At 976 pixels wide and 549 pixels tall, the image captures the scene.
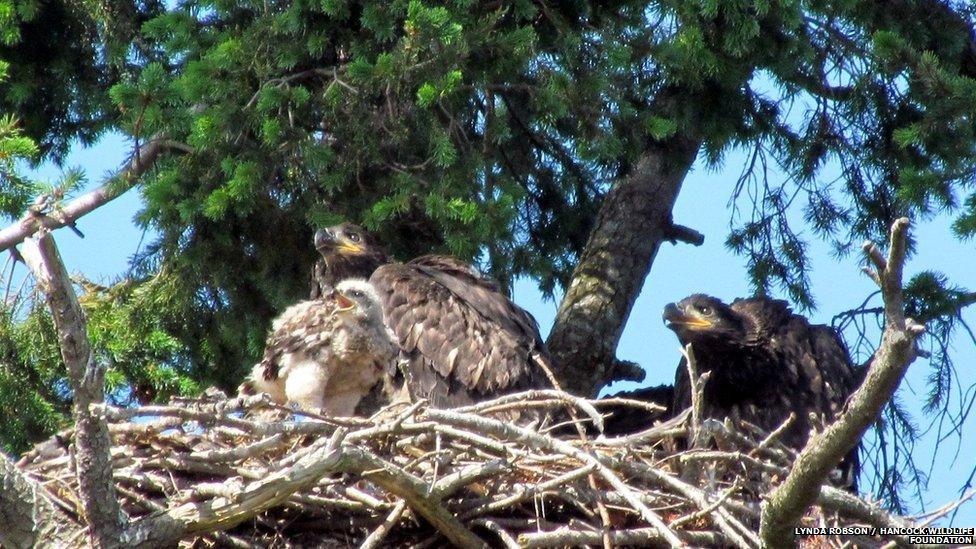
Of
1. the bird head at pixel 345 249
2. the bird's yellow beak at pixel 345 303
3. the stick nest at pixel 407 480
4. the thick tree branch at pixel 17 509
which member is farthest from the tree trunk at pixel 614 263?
the thick tree branch at pixel 17 509

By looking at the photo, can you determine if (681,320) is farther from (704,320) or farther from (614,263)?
(614,263)

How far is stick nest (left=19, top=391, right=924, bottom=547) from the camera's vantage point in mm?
5387

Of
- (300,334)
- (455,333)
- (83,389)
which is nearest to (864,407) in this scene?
(83,389)

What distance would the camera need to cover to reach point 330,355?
22.0ft

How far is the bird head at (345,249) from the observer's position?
800cm

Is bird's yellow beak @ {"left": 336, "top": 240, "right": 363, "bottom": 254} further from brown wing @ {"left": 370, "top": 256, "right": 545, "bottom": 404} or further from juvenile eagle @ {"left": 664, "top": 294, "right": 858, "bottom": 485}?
juvenile eagle @ {"left": 664, "top": 294, "right": 858, "bottom": 485}

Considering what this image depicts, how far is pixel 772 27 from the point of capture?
7598 mm

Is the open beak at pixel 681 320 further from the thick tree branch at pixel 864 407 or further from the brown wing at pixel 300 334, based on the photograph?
the thick tree branch at pixel 864 407

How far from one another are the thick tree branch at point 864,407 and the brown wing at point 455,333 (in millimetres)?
2972

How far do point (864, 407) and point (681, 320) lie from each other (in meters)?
3.77

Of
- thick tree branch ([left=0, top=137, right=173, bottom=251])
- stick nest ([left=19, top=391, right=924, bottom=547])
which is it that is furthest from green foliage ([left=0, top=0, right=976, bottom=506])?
stick nest ([left=19, top=391, right=924, bottom=547])

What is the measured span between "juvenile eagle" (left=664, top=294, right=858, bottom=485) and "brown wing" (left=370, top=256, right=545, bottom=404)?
0.90m

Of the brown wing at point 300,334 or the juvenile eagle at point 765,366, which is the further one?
the juvenile eagle at point 765,366

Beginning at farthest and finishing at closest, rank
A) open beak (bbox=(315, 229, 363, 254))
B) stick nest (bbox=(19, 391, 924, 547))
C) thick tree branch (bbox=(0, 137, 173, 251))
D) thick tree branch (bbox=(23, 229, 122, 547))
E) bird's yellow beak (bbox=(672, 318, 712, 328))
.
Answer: bird's yellow beak (bbox=(672, 318, 712, 328)), open beak (bbox=(315, 229, 363, 254)), thick tree branch (bbox=(0, 137, 173, 251)), stick nest (bbox=(19, 391, 924, 547)), thick tree branch (bbox=(23, 229, 122, 547))
